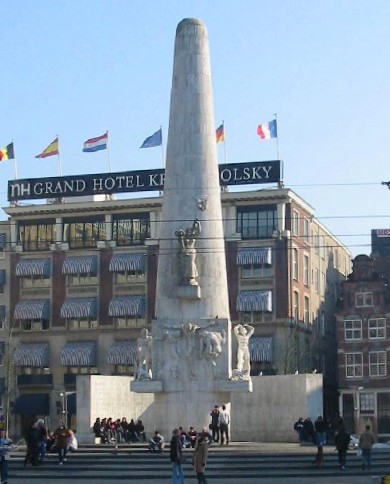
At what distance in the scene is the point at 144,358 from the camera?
4259 centimetres

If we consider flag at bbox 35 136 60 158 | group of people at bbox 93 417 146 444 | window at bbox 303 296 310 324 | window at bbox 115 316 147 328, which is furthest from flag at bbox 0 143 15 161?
group of people at bbox 93 417 146 444

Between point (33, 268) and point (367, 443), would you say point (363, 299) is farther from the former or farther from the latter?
point (367, 443)

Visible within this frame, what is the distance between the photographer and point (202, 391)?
138ft

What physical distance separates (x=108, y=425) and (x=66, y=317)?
3246cm

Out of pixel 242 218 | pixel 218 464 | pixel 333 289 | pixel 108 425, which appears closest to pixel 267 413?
pixel 108 425

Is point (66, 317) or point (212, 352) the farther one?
point (66, 317)

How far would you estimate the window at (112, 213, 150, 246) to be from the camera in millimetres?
79750

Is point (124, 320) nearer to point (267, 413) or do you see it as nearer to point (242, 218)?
point (242, 218)

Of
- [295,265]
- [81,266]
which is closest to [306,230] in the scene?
[295,265]

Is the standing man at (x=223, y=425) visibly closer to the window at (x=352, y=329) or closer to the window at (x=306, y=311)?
the window at (x=352, y=329)

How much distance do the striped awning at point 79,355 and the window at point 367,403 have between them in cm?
1714

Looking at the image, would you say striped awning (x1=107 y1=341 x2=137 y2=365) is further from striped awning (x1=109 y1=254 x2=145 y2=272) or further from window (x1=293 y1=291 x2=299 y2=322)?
window (x1=293 y1=291 x2=299 y2=322)

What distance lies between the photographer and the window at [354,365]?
7531 cm

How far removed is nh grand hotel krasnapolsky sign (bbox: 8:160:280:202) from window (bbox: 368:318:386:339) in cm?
1073
